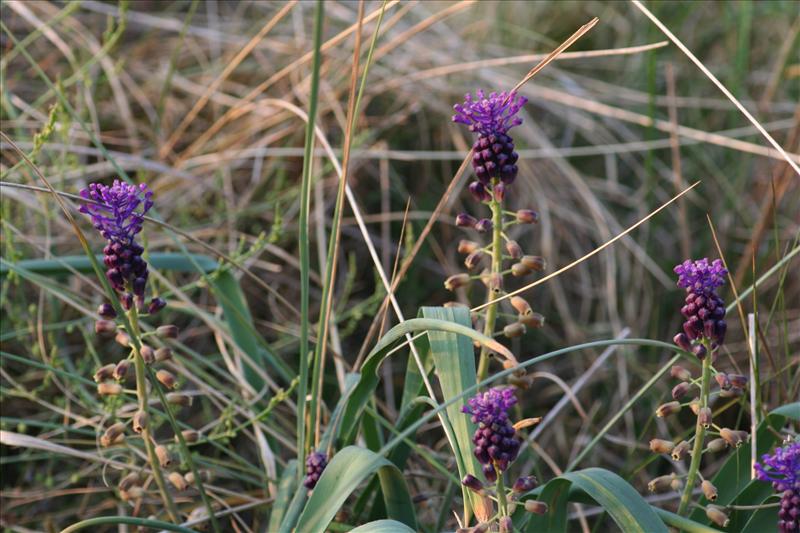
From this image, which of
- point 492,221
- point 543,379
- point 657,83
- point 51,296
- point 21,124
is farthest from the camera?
point 657,83

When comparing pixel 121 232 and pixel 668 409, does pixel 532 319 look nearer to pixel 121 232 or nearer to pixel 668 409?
pixel 668 409

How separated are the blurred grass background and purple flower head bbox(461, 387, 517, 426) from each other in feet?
4.19

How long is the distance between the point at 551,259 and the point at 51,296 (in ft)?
5.40

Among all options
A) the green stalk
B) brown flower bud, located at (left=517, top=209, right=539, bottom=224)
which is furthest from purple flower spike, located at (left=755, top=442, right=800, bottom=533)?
the green stalk

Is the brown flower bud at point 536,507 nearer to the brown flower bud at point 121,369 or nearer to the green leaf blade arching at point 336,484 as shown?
the green leaf blade arching at point 336,484

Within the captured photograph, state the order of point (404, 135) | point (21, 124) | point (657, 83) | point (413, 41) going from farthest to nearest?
point (657, 83) → point (413, 41) → point (404, 135) → point (21, 124)

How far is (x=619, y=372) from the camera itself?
114 inches

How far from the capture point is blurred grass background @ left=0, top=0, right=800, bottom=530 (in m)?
2.81

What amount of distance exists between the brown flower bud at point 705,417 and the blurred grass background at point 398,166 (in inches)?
43.3

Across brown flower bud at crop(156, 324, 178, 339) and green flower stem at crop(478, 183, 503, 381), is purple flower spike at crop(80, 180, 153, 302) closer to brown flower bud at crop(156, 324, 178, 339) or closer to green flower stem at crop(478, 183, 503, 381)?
brown flower bud at crop(156, 324, 178, 339)

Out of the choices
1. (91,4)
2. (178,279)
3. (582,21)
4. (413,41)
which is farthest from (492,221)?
(582,21)

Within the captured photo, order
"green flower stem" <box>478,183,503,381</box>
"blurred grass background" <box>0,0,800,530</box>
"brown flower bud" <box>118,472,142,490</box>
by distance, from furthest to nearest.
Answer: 1. "blurred grass background" <box>0,0,800,530</box>
2. "brown flower bud" <box>118,472,142,490</box>
3. "green flower stem" <box>478,183,503,381</box>

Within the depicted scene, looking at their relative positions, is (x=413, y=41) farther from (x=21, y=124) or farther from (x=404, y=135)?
(x=21, y=124)

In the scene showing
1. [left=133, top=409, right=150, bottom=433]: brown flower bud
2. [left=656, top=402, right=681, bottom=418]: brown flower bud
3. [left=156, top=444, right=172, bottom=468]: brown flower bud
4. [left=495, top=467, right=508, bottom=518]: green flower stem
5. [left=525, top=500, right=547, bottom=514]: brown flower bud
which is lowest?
[left=156, top=444, right=172, bottom=468]: brown flower bud
